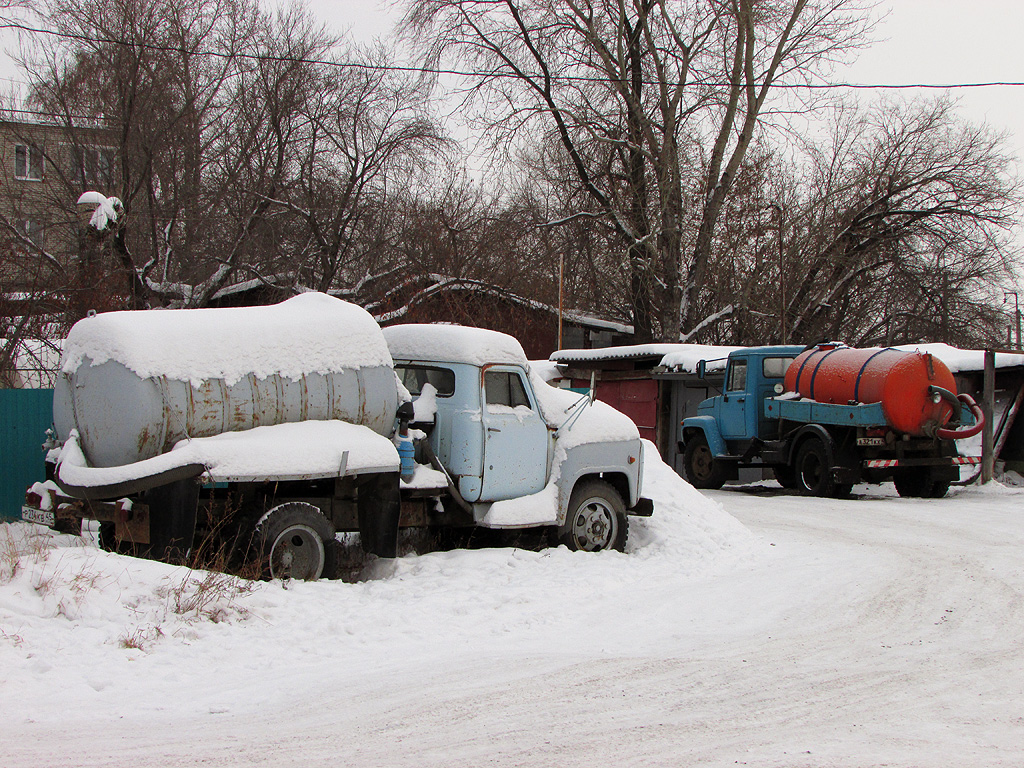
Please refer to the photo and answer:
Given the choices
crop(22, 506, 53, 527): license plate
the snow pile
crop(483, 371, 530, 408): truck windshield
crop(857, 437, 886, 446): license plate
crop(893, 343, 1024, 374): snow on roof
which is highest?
crop(893, 343, 1024, 374): snow on roof

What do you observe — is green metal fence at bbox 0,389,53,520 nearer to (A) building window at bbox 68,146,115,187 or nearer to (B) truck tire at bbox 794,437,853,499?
(B) truck tire at bbox 794,437,853,499

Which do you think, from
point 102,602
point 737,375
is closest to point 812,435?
point 737,375

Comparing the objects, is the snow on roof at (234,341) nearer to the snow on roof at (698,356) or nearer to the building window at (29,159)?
Result: the snow on roof at (698,356)

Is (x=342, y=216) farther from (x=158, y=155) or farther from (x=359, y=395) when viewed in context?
(x=359, y=395)

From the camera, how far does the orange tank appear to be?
16.5m

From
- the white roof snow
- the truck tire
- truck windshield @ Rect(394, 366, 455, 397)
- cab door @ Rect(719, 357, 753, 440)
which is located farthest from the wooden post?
the white roof snow

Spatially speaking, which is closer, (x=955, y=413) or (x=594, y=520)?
(x=594, y=520)

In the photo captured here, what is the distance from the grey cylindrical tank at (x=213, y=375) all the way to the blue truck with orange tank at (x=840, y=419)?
35.2ft

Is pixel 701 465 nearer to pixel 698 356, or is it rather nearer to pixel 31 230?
pixel 698 356

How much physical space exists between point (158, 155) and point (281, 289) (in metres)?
4.36

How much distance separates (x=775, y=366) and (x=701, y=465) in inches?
103

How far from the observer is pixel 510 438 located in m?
9.58

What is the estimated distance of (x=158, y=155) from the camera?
23.7 meters

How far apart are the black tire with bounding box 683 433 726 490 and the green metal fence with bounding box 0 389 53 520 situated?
12.6m
